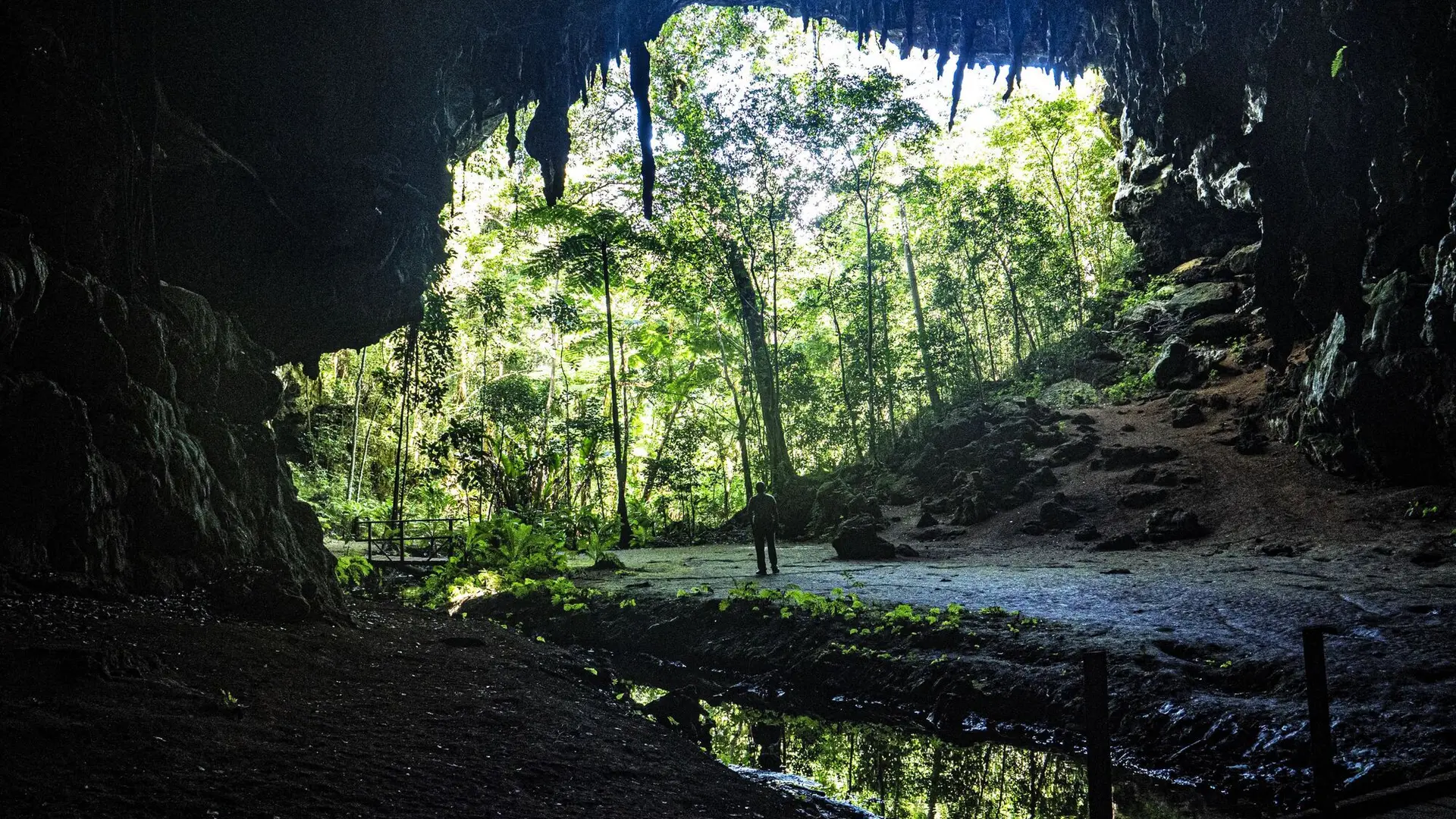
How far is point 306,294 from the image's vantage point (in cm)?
1257

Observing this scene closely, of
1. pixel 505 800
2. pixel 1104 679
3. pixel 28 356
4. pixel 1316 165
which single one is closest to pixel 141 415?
pixel 28 356

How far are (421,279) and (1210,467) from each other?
1672cm

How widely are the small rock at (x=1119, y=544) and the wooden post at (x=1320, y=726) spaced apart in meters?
10.7

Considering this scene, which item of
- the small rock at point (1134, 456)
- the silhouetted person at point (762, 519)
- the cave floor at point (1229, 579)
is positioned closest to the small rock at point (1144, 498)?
the cave floor at point (1229, 579)

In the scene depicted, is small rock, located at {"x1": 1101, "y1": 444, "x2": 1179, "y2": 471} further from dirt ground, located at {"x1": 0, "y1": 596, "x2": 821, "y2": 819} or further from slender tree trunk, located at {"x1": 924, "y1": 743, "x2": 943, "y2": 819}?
dirt ground, located at {"x1": 0, "y1": 596, "x2": 821, "y2": 819}

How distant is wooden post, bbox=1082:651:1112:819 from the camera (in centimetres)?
387

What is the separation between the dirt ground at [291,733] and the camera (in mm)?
3566

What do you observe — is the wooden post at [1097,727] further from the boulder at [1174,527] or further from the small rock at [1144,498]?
the small rock at [1144,498]

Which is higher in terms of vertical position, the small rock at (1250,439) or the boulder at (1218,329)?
the boulder at (1218,329)

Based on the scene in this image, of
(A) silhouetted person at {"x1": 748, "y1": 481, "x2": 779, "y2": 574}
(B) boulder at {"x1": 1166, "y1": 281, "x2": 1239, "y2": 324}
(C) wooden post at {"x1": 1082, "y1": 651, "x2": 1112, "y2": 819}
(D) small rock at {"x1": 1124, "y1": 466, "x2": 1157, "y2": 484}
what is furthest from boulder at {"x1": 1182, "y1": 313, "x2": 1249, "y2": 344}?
(C) wooden post at {"x1": 1082, "y1": 651, "x2": 1112, "y2": 819}

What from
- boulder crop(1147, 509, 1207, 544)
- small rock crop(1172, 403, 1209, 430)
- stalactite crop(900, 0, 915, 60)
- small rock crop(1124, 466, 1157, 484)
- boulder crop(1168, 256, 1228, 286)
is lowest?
boulder crop(1147, 509, 1207, 544)

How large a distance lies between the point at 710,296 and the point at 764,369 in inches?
122

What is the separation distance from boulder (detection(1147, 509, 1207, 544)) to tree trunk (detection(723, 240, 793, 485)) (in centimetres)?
1219

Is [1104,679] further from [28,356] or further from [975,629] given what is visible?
[28,356]
